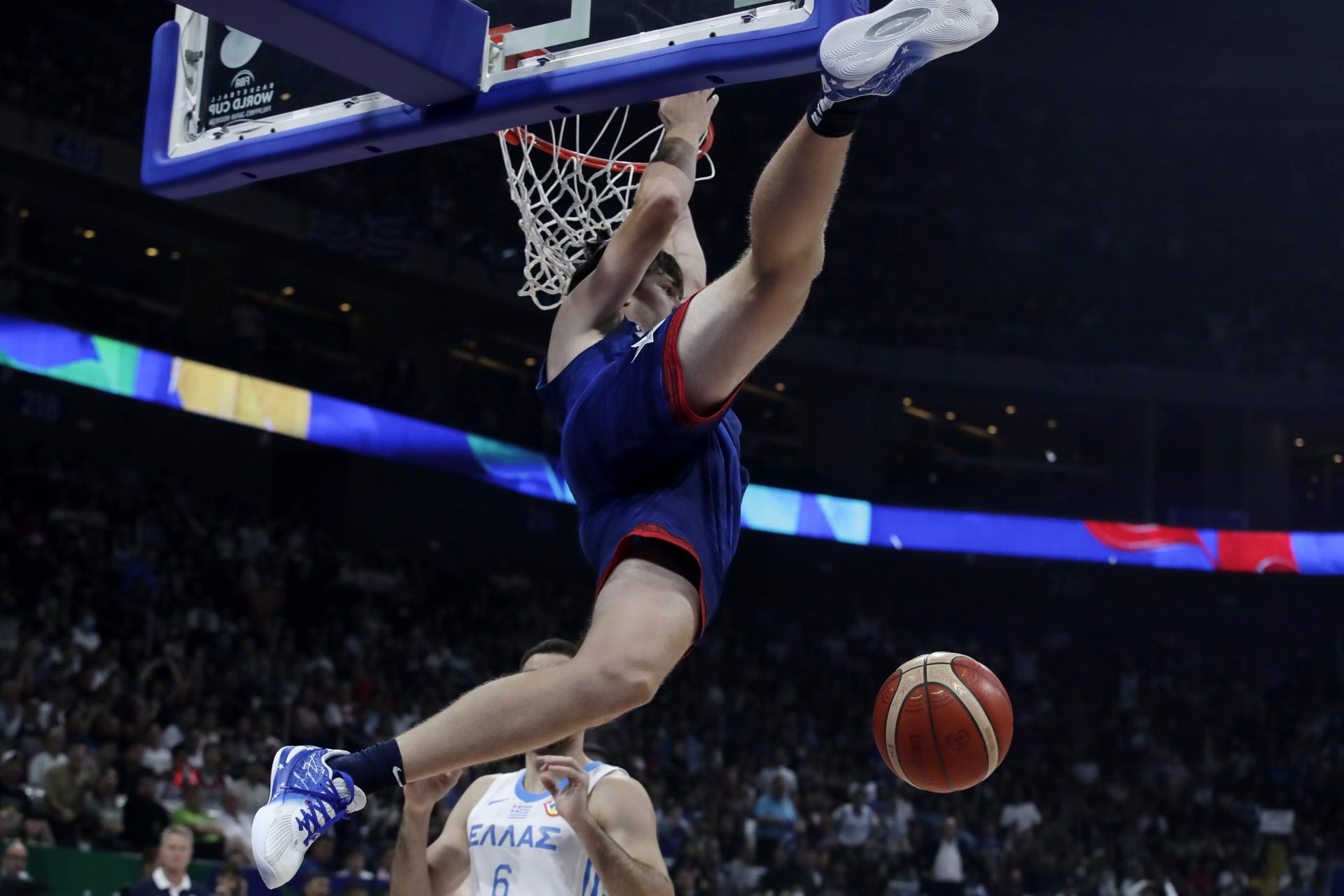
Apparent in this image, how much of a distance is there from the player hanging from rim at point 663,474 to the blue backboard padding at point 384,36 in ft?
3.08

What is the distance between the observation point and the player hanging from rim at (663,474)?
111 inches

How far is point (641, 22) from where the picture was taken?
3738 mm

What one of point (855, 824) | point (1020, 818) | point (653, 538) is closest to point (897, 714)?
point (653, 538)

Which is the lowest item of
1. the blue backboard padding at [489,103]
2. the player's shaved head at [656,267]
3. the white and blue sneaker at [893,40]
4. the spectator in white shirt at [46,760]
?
the spectator in white shirt at [46,760]

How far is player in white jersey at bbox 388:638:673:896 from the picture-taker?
4.06m

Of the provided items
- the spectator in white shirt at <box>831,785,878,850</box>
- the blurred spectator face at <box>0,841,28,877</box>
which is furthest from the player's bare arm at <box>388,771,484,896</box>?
the spectator in white shirt at <box>831,785,878,850</box>

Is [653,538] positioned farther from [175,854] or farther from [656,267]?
[175,854]

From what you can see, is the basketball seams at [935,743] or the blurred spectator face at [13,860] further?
the blurred spectator face at [13,860]

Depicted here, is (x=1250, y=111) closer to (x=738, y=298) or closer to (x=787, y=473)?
(x=787, y=473)

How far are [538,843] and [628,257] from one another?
5.99 ft

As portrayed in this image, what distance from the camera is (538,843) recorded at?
14.3 ft

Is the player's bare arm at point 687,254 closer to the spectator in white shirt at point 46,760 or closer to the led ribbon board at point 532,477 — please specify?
the spectator in white shirt at point 46,760

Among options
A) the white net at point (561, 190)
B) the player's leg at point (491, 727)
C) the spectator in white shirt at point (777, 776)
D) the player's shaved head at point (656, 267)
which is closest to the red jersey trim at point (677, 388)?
the player's leg at point (491, 727)

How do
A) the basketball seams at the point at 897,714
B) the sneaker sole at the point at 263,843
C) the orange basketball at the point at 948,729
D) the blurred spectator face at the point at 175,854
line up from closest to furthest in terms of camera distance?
the sneaker sole at the point at 263,843 < the orange basketball at the point at 948,729 < the basketball seams at the point at 897,714 < the blurred spectator face at the point at 175,854
